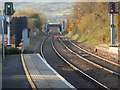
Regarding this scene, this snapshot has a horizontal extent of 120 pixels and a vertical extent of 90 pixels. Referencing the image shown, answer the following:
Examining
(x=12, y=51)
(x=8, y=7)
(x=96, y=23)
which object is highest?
(x=8, y=7)

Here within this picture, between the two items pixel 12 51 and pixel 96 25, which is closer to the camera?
pixel 12 51

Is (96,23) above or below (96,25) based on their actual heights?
above

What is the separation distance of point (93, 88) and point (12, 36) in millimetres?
19643

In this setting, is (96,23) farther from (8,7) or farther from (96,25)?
(8,7)

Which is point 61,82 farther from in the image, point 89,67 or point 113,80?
point 89,67

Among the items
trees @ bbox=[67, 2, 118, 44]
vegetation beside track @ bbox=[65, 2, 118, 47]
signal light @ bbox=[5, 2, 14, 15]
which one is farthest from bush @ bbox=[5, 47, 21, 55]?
trees @ bbox=[67, 2, 118, 44]

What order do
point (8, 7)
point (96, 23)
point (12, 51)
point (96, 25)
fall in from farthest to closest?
point (96, 23)
point (96, 25)
point (12, 51)
point (8, 7)

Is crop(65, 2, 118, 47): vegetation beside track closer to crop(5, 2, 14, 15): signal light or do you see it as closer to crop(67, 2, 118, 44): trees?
crop(67, 2, 118, 44): trees

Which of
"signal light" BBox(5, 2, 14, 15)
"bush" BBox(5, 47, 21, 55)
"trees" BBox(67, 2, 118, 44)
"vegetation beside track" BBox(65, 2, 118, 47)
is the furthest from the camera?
"trees" BBox(67, 2, 118, 44)

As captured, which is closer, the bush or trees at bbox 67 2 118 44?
the bush

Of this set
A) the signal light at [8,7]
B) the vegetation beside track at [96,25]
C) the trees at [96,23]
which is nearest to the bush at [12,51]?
the signal light at [8,7]

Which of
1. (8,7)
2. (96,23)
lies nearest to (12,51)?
(8,7)

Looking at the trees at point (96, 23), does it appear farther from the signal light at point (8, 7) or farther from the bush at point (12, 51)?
the signal light at point (8, 7)

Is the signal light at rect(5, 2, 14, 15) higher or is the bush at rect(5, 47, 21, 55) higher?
the signal light at rect(5, 2, 14, 15)
